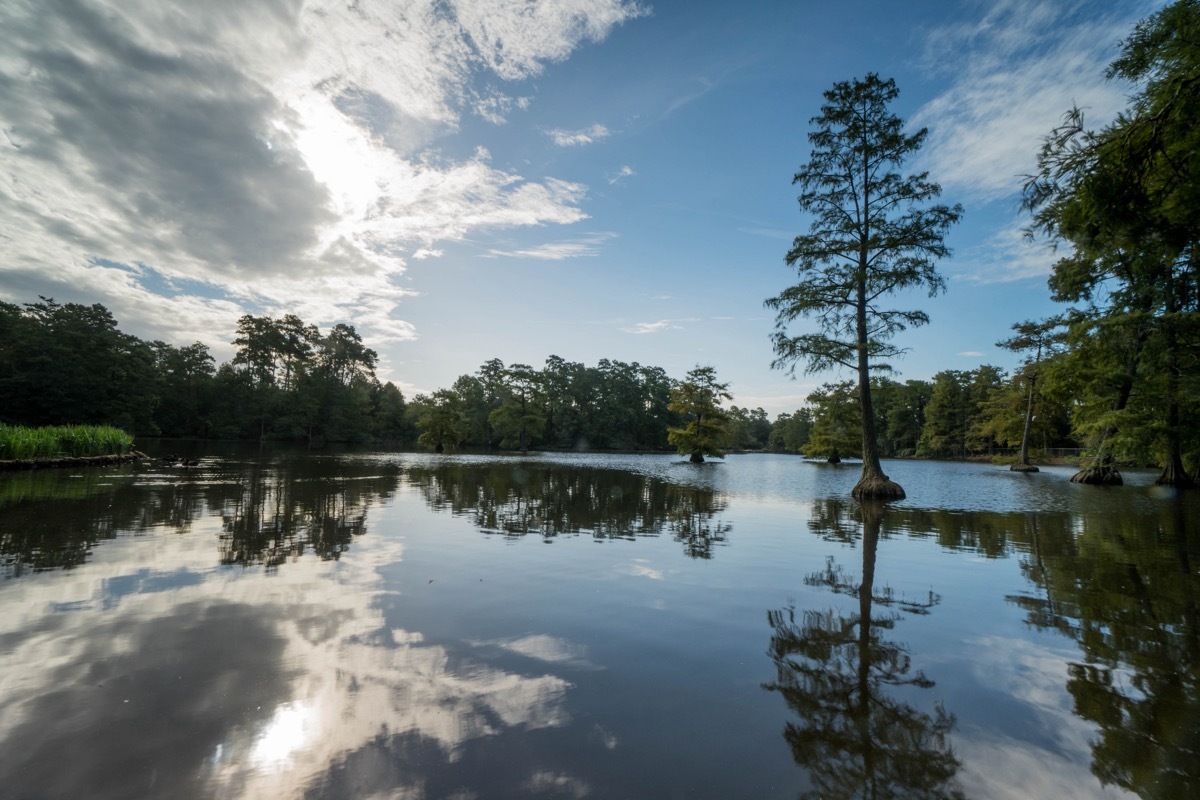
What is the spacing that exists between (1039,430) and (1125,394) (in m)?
42.7

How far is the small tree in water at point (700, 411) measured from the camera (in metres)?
45.8

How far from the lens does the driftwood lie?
1819cm

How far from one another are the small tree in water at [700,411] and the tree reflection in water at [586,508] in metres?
24.9

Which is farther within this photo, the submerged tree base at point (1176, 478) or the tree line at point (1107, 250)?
the submerged tree base at point (1176, 478)

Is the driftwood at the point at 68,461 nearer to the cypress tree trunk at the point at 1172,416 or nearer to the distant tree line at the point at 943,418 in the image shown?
the distant tree line at the point at 943,418

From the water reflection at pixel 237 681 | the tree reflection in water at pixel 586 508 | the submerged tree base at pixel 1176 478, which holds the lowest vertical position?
the tree reflection in water at pixel 586 508

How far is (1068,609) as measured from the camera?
561cm

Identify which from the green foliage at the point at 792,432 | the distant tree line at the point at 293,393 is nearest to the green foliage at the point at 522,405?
the distant tree line at the point at 293,393

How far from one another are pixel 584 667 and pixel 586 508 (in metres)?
9.81

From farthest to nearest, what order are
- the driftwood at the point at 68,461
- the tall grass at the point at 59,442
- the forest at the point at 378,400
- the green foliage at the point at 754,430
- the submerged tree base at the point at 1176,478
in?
1. the green foliage at the point at 754,430
2. the forest at the point at 378,400
3. the submerged tree base at the point at 1176,478
4. the tall grass at the point at 59,442
5. the driftwood at the point at 68,461

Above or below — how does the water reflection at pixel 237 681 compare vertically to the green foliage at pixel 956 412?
below

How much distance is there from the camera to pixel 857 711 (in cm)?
330

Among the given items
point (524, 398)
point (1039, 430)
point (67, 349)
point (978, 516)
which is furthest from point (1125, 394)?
point (67, 349)

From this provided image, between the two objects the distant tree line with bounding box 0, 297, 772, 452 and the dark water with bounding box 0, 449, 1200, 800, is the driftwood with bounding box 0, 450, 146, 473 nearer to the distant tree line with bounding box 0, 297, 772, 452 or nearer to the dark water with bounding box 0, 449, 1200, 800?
the dark water with bounding box 0, 449, 1200, 800
